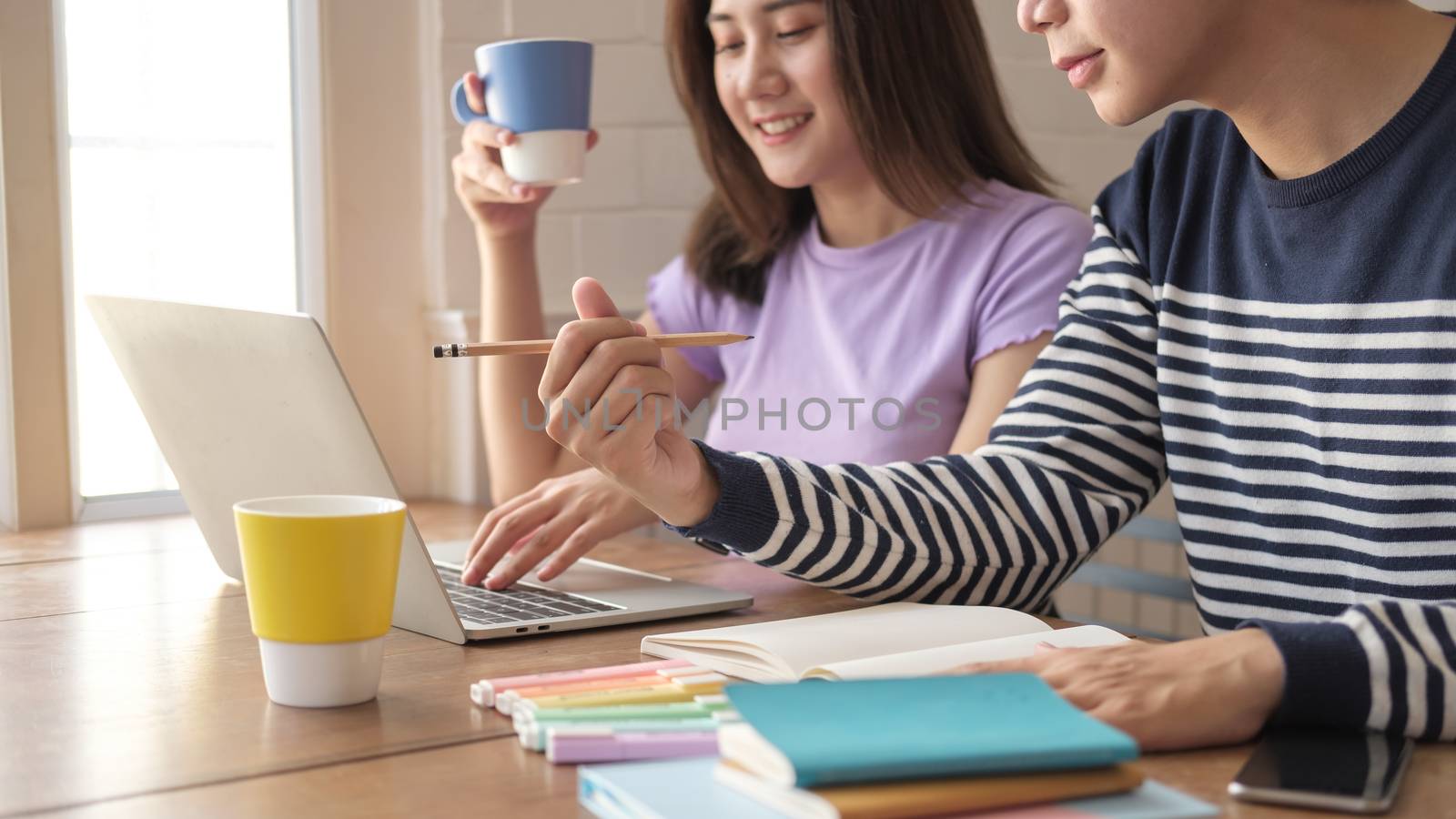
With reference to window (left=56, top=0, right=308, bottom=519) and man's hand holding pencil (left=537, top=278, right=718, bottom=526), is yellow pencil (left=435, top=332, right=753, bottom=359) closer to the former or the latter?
man's hand holding pencil (left=537, top=278, right=718, bottom=526)

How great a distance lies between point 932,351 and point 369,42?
2.68ft

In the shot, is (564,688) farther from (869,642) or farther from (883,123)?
(883,123)

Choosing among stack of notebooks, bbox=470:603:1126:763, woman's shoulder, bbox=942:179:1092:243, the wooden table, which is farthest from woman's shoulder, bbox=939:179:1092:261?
stack of notebooks, bbox=470:603:1126:763

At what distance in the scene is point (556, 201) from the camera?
190 centimetres

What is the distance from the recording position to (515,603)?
42.4 inches

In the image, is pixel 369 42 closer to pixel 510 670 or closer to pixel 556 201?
pixel 556 201

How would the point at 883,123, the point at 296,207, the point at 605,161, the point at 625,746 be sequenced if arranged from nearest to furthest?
the point at 625,746
the point at 883,123
the point at 296,207
the point at 605,161

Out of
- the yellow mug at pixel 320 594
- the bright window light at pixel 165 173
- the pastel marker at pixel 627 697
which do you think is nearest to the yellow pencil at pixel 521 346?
the yellow mug at pixel 320 594

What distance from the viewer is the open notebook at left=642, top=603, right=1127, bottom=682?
813 millimetres

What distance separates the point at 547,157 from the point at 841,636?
70 cm

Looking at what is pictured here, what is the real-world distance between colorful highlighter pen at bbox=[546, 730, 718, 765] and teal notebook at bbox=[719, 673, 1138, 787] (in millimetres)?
48

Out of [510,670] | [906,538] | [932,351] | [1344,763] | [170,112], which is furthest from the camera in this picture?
[170,112]

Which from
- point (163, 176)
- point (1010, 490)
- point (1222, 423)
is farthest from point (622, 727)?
point (163, 176)

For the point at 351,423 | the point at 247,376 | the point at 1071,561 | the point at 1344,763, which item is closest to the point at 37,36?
the point at 247,376
